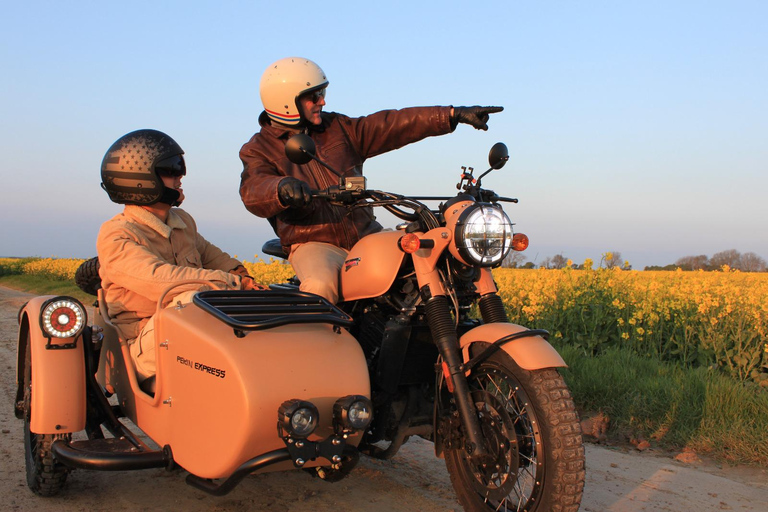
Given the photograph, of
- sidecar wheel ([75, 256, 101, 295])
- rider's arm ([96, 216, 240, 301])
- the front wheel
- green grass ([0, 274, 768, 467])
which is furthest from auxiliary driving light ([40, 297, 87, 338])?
green grass ([0, 274, 768, 467])

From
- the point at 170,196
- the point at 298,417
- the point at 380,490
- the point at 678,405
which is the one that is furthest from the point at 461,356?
the point at 678,405

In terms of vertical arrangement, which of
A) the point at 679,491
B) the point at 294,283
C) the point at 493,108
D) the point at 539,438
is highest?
the point at 493,108

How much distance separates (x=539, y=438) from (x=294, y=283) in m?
2.00

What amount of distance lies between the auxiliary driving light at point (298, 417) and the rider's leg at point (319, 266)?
2.94ft

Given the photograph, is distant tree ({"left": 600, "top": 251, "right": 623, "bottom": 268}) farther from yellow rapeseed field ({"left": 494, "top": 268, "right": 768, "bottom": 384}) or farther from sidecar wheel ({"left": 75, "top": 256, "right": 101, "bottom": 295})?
sidecar wheel ({"left": 75, "top": 256, "right": 101, "bottom": 295})

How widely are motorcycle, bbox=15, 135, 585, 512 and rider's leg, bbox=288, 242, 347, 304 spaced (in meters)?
0.09

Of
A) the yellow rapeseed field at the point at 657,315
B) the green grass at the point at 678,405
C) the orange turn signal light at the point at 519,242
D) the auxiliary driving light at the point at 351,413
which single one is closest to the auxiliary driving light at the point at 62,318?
the auxiliary driving light at the point at 351,413

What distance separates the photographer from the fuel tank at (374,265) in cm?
313

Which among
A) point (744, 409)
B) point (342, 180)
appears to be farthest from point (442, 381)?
point (744, 409)

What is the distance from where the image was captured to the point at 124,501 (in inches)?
143

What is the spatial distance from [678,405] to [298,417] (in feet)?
12.6

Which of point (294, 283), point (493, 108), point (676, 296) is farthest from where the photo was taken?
point (676, 296)

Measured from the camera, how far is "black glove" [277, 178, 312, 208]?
3.15 metres

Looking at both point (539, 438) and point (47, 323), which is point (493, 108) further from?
point (47, 323)
